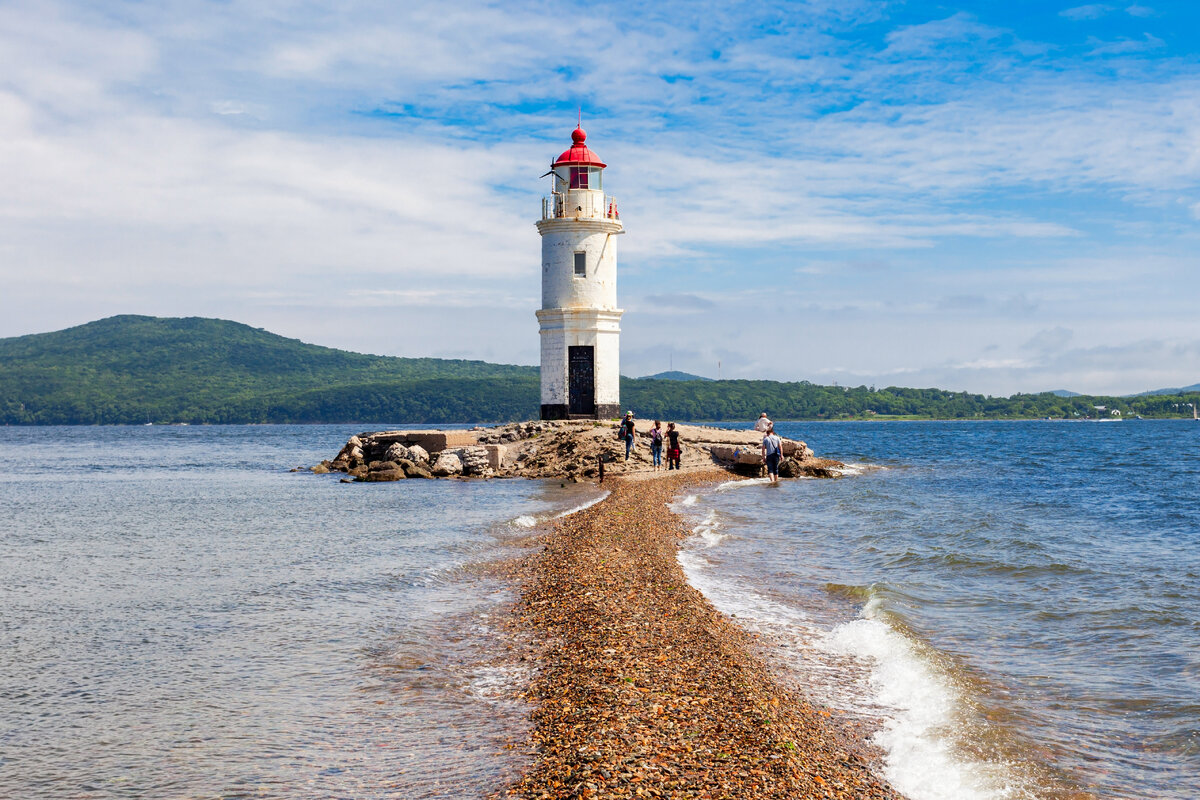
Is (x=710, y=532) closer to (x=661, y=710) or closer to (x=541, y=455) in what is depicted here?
(x=661, y=710)

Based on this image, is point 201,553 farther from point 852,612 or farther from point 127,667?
point 852,612

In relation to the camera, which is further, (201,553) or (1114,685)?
(201,553)

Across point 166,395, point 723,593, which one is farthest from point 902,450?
point 166,395

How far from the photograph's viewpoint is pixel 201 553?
663 inches

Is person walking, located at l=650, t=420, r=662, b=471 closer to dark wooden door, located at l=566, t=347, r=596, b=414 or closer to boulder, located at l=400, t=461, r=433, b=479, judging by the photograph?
dark wooden door, located at l=566, t=347, r=596, b=414

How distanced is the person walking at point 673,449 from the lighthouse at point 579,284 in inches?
240

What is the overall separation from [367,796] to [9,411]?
669 ft

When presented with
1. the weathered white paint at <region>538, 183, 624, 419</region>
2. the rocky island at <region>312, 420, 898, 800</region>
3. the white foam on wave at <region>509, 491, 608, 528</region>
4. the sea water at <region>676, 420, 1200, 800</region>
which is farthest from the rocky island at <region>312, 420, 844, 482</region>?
the rocky island at <region>312, 420, 898, 800</region>

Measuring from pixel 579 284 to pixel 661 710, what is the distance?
108ft

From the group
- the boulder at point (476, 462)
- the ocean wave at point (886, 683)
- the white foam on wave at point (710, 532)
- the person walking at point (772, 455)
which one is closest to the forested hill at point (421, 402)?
the boulder at point (476, 462)

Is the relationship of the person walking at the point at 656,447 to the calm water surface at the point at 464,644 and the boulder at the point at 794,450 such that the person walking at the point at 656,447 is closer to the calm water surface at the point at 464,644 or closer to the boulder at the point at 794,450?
the boulder at the point at 794,450

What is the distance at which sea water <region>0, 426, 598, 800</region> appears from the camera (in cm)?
660

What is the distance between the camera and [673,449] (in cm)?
3409

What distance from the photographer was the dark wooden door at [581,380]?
3959 centimetres
